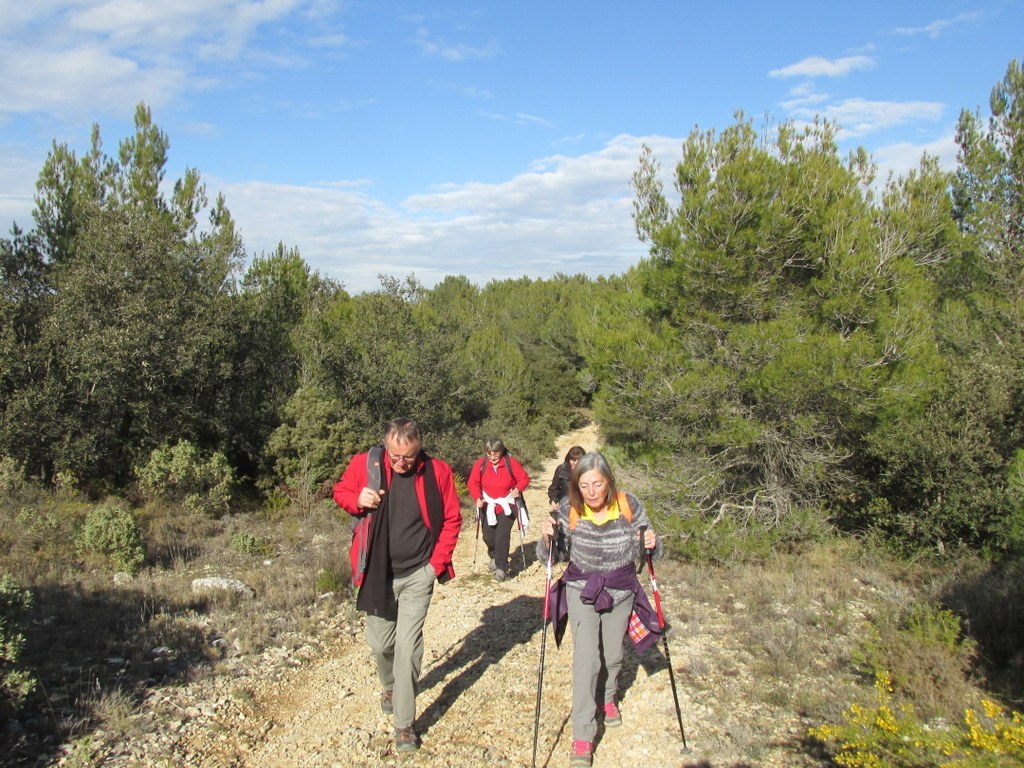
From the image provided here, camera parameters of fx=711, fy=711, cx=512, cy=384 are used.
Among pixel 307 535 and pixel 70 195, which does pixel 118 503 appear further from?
pixel 70 195

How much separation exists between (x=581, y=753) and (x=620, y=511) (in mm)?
1435

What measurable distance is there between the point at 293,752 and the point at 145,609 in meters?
2.84

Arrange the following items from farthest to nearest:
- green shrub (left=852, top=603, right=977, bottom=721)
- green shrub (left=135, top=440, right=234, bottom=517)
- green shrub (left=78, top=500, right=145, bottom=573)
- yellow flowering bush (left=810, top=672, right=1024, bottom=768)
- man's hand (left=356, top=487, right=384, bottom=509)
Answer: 1. green shrub (left=135, top=440, right=234, bottom=517)
2. green shrub (left=78, top=500, right=145, bottom=573)
3. green shrub (left=852, top=603, right=977, bottom=721)
4. man's hand (left=356, top=487, right=384, bottom=509)
5. yellow flowering bush (left=810, top=672, right=1024, bottom=768)

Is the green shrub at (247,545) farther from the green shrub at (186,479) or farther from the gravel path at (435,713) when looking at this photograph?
the gravel path at (435,713)

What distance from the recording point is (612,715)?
4688 millimetres

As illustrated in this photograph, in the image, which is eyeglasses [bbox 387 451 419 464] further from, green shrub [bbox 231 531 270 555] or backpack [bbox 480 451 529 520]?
green shrub [bbox 231 531 270 555]

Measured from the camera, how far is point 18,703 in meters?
4.36

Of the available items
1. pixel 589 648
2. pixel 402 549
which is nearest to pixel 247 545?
pixel 402 549

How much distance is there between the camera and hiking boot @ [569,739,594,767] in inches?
165

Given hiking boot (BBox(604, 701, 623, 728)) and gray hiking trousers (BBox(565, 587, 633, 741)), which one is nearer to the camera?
gray hiking trousers (BBox(565, 587, 633, 741))

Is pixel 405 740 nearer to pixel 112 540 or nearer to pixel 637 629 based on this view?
pixel 637 629

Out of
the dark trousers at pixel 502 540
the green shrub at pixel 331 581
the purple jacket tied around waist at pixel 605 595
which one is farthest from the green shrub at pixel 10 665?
the dark trousers at pixel 502 540

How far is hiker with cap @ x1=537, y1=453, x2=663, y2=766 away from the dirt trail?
45 centimetres

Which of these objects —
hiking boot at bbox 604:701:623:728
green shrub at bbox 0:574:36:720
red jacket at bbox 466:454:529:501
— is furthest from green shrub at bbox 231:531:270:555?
hiking boot at bbox 604:701:623:728
